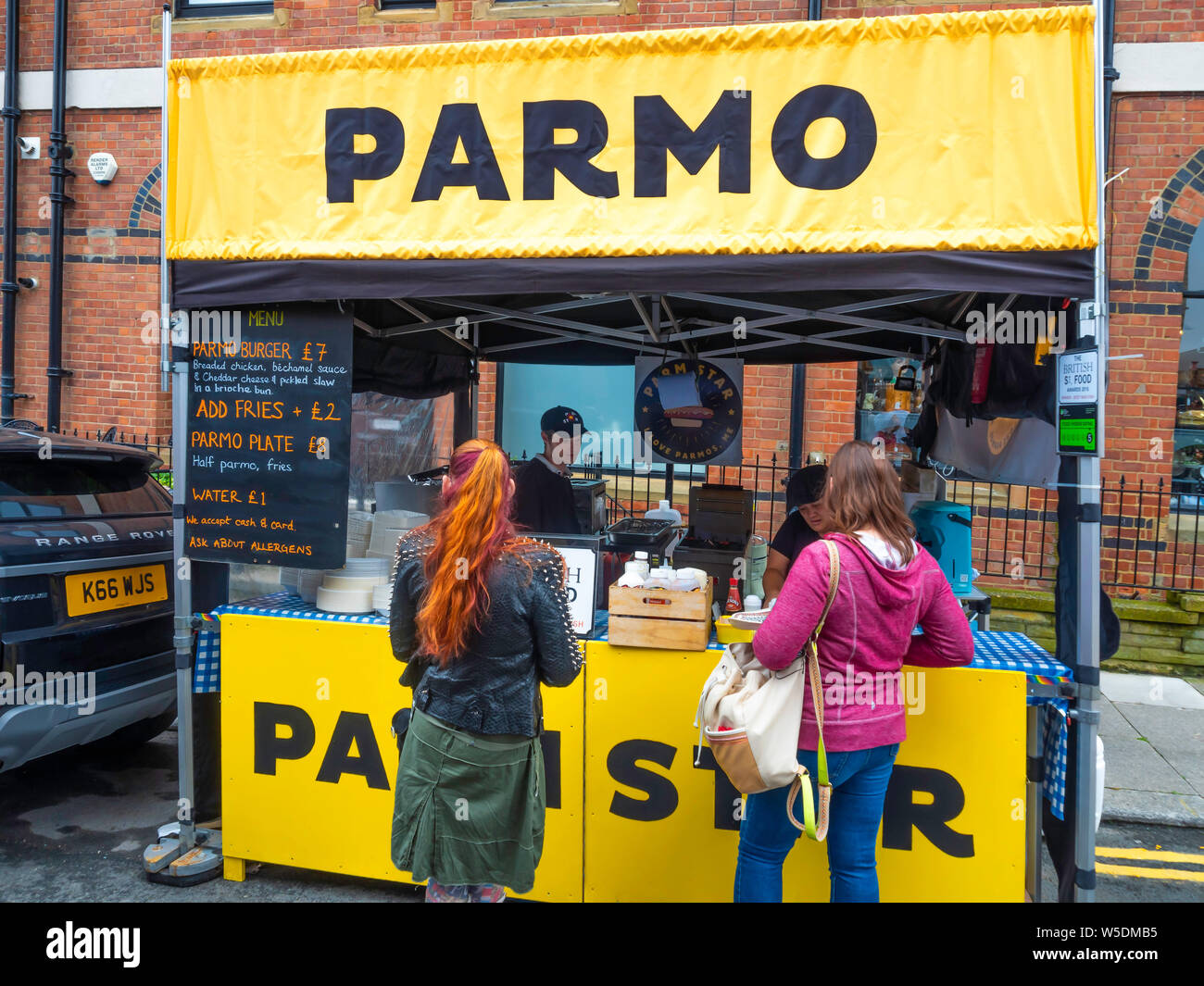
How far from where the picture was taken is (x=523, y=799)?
9.00 feet

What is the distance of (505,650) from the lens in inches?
104

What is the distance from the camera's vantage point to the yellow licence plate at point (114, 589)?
427cm

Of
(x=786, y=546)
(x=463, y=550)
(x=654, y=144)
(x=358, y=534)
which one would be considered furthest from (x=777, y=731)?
(x=358, y=534)

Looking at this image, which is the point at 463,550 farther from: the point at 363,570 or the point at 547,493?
the point at 547,493

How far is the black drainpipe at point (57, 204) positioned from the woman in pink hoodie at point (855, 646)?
32.4 feet

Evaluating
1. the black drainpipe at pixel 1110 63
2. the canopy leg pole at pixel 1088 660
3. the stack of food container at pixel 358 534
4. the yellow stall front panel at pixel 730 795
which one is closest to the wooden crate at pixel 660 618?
the yellow stall front panel at pixel 730 795

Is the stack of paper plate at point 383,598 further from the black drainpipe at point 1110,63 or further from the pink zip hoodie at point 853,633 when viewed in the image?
the black drainpipe at point 1110,63

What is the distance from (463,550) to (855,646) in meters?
1.27

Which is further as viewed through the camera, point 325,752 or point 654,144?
point 325,752

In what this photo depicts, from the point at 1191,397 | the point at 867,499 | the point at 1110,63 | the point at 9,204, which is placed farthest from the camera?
the point at 9,204

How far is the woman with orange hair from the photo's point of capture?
2.59m

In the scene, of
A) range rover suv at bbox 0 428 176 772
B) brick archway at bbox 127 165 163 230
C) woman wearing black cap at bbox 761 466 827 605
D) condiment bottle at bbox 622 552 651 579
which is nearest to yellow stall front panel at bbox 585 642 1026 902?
condiment bottle at bbox 622 552 651 579

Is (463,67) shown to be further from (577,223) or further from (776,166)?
(776,166)

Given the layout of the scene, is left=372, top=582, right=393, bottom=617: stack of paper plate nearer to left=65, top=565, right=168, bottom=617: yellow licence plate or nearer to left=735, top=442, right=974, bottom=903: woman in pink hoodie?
left=65, top=565, right=168, bottom=617: yellow licence plate
